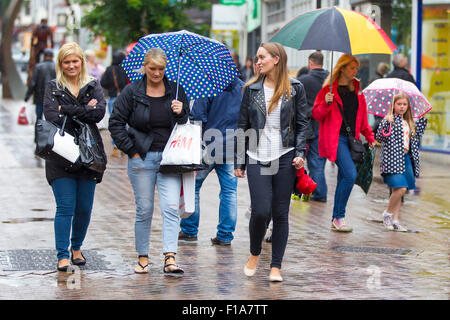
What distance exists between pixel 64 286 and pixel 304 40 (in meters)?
3.22

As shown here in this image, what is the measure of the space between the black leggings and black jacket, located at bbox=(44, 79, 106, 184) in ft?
4.16

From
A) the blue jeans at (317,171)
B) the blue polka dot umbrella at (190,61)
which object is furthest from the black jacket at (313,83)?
the blue polka dot umbrella at (190,61)

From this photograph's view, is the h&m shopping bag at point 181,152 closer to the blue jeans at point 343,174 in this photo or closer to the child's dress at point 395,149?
the blue jeans at point 343,174

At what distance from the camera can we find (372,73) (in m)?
21.2

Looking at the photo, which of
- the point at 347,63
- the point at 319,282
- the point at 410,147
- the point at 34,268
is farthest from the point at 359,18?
the point at 34,268

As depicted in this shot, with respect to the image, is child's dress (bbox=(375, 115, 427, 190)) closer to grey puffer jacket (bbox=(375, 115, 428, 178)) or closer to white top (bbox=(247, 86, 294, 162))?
grey puffer jacket (bbox=(375, 115, 428, 178))

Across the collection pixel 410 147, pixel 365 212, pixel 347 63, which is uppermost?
pixel 347 63

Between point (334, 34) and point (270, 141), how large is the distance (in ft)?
6.06

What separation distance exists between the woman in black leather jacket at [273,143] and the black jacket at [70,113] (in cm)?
115

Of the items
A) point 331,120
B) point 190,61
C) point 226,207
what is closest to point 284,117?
point 190,61

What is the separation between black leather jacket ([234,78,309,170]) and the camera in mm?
7219

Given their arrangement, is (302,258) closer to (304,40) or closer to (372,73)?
(304,40)

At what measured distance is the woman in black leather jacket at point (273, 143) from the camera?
7.19 m
